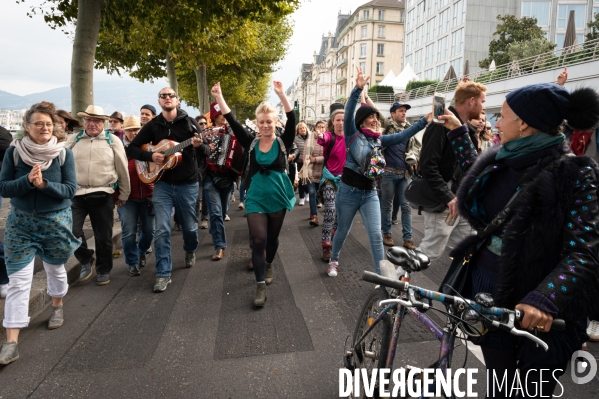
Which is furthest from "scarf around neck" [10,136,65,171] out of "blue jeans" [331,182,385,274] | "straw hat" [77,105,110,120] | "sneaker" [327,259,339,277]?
"sneaker" [327,259,339,277]

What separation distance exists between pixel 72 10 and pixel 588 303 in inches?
434

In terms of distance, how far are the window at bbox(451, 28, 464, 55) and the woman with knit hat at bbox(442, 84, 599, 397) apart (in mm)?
49487

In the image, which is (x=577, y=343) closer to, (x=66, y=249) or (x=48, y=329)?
(x=66, y=249)

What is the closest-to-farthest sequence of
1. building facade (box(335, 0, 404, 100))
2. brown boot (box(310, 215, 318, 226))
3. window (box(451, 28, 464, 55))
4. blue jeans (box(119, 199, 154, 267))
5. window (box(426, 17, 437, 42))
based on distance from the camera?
blue jeans (box(119, 199, 154, 267))
brown boot (box(310, 215, 318, 226))
window (box(451, 28, 464, 55))
window (box(426, 17, 437, 42))
building facade (box(335, 0, 404, 100))

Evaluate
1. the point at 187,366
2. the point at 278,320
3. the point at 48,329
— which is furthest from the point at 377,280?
the point at 48,329

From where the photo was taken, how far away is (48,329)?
3.96 metres

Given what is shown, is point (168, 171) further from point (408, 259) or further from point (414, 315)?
point (408, 259)

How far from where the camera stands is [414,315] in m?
2.33

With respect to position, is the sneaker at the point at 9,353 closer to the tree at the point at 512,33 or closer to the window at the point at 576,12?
the tree at the point at 512,33

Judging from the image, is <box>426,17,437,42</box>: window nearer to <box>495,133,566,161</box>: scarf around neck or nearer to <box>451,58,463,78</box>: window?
<box>451,58,463,78</box>: window

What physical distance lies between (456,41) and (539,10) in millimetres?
8243

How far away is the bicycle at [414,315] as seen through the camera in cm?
168

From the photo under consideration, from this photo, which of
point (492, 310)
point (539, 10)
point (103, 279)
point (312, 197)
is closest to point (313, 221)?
point (312, 197)

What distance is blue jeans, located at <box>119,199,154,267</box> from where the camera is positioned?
18.0ft
